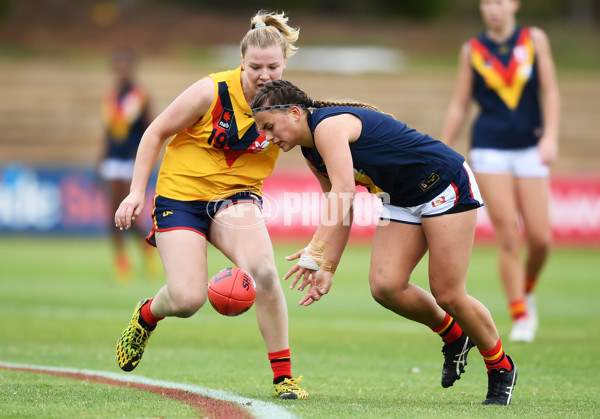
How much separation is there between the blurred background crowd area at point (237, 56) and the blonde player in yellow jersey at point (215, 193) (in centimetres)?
1924

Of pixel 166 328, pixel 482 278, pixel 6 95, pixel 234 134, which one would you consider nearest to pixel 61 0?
pixel 6 95

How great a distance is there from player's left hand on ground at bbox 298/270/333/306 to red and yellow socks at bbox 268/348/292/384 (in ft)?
2.21

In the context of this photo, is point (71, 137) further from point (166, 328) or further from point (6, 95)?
point (166, 328)

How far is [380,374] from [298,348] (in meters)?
1.44

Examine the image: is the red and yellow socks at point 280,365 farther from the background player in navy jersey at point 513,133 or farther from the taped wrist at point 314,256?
the background player in navy jersey at point 513,133

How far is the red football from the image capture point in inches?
210

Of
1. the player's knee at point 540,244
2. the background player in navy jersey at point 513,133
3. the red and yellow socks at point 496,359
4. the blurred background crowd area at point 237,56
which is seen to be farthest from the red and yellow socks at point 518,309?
the blurred background crowd area at point 237,56

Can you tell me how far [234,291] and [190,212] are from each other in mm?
638

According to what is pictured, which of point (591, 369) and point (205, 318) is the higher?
point (591, 369)

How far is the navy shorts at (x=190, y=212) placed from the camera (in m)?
5.62

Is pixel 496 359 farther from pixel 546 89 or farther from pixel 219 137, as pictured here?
pixel 546 89

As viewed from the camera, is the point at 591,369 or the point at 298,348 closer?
the point at 591,369

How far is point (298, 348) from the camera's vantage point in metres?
7.59

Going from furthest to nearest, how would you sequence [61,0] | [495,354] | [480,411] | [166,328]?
1. [61,0]
2. [166,328]
3. [495,354]
4. [480,411]
